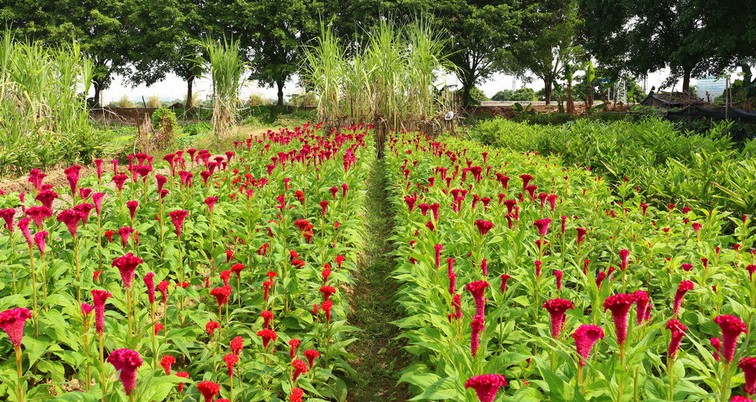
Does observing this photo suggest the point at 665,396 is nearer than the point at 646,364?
Yes

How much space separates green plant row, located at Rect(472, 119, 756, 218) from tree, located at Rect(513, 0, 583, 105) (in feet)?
67.9

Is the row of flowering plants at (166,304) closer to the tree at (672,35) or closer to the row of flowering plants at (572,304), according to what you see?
the row of flowering plants at (572,304)

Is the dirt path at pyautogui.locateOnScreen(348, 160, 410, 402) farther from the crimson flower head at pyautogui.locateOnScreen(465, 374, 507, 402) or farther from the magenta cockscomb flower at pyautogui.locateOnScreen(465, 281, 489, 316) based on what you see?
the crimson flower head at pyautogui.locateOnScreen(465, 374, 507, 402)

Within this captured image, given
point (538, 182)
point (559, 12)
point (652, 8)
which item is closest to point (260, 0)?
point (559, 12)

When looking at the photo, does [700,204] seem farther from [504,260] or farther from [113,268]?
[113,268]

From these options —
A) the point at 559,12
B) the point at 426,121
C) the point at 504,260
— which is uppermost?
the point at 559,12

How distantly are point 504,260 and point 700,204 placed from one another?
2938 millimetres

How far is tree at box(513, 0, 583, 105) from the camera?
29.6 meters

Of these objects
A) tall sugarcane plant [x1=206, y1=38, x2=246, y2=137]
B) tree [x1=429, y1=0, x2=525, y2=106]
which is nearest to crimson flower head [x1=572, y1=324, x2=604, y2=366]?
tall sugarcane plant [x1=206, y1=38, x2=246, y2=137]

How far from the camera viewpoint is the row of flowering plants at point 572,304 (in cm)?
152

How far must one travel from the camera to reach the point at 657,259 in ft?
10.3

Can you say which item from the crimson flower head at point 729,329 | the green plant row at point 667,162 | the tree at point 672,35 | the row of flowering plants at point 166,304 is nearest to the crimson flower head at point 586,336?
the crimson flower head at point 729,329

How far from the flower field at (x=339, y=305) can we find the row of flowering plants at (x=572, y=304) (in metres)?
0.01

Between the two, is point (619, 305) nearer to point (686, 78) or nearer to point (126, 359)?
point (126, 359)
